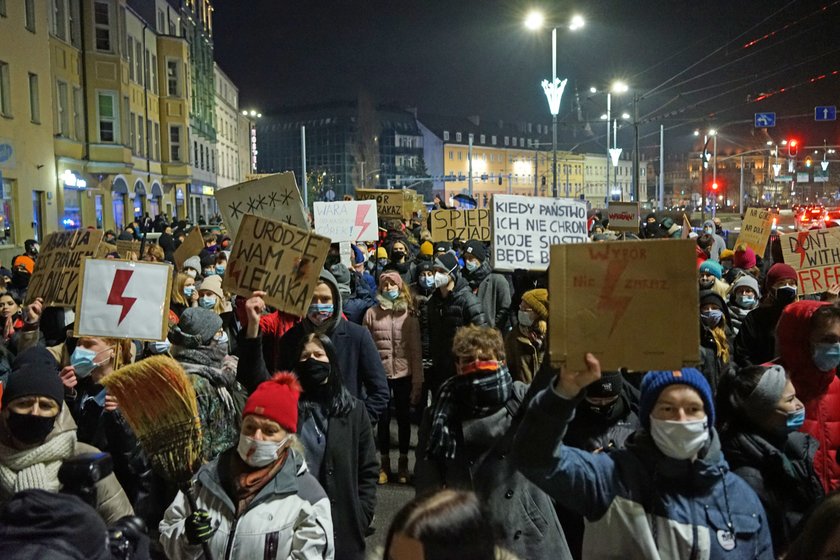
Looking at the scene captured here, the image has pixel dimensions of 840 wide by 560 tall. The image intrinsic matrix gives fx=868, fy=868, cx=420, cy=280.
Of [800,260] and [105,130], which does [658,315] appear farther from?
[105,130]

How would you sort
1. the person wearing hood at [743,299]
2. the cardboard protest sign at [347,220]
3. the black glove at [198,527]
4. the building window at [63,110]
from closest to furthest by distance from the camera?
the black glove at [198,527]
the person wearing hood at [743,299]
the cardboard protest sign at [347,220]
the building window at [63,110]

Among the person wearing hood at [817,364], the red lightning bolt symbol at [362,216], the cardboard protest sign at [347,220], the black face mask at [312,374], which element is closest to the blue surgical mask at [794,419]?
the person wearing hood at [817,364]

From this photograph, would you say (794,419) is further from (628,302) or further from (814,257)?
(814,257)

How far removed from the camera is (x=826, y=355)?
4684 mm

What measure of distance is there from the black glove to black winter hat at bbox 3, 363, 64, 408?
0.99 metres

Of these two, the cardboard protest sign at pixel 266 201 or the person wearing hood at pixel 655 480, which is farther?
the cardboard protest sign at pixel 266 201

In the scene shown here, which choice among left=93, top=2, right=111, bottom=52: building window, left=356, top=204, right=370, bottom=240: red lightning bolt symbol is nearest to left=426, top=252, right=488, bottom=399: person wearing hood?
left=356, top=204, right=370, bottom=240: red lightning bolt symbol

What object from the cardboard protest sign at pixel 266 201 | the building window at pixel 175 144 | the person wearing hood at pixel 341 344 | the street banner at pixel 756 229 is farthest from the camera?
the building window at pixel 175 144

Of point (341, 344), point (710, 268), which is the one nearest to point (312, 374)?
point (341, 344)

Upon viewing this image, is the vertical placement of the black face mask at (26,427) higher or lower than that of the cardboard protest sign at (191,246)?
lower

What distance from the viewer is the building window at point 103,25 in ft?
117

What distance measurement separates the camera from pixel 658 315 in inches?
116

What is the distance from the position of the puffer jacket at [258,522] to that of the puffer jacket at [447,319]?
14.7 feet

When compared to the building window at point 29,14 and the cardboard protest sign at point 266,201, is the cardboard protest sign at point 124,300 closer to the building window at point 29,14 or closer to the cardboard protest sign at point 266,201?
the cardboard protest sign at point 266,201
